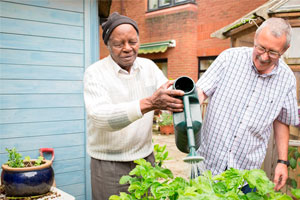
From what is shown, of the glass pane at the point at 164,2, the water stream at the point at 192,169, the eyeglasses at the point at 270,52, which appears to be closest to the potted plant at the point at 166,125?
the glass pane at the point at 164,2

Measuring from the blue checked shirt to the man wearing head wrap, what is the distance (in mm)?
349

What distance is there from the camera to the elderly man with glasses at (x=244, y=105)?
5.49 feet

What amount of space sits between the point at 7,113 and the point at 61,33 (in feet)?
2.70

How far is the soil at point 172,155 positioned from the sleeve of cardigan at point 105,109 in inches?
90.7

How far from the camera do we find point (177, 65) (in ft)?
28.7

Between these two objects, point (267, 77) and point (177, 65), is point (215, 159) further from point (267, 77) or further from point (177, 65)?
point (177, 65)

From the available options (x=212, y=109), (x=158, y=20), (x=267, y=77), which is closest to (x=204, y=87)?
(x=212, y=109)

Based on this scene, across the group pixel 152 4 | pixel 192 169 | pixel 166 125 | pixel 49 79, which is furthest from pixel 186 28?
pixel 192 169

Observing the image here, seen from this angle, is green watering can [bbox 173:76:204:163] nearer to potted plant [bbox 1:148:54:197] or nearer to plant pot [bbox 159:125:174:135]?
potted plant [bbox 1:148:54:197]

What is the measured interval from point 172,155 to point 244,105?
433 cm

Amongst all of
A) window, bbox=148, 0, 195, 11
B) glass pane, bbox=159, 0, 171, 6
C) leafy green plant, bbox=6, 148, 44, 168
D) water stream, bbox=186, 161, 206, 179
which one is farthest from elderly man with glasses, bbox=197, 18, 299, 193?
glass pane, bbox=159, 0, 171, 6

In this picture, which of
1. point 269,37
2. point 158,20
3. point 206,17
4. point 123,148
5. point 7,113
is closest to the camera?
point 269,37

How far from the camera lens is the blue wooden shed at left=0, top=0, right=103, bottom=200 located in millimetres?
2414

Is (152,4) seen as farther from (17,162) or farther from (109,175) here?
(109,175)
